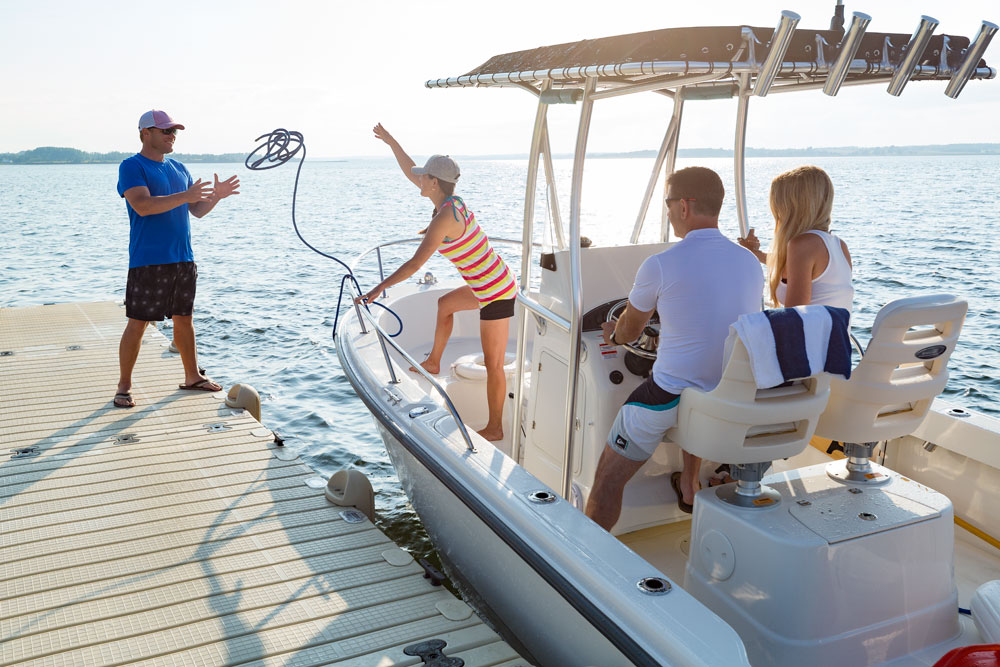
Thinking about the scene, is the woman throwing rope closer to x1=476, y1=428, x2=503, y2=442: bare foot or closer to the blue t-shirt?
x1=476, y1=428, x2=503, y2=442: bare foot

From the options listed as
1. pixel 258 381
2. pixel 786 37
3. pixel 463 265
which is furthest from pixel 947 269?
pixel 786 37

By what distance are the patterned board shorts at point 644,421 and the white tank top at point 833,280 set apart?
56 centimetres

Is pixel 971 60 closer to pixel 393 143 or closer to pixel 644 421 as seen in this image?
pixel 644 421

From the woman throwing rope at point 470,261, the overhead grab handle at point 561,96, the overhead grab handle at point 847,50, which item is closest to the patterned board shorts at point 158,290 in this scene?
the woman throwing rope at point 470,261

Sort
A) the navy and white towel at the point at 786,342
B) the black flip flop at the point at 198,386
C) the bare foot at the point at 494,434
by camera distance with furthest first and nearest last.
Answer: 1. the black flip flop at the point at 198,386
2. the bare foot at the point at 494,434
3. the navy and white towel at the point at 786,342

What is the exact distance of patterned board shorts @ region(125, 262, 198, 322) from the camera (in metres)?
4.04

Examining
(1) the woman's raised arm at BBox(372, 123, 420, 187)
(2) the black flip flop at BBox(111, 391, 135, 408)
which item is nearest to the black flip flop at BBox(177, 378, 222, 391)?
(2) the black flip flop at BBox(111, 391, 135, 408)

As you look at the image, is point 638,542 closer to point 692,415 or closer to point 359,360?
point 692,415

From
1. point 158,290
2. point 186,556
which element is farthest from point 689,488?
point 158,290

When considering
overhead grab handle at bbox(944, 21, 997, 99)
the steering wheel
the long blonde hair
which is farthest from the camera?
the steering wheel

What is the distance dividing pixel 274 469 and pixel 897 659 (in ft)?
8.91

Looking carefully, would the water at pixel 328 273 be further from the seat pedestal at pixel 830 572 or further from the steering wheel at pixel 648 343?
the seat pedestal at pixel 830 572

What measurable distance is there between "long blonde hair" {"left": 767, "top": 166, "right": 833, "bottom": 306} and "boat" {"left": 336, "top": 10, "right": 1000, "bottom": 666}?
10.9 inches

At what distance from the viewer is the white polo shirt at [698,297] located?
89.4 inches
